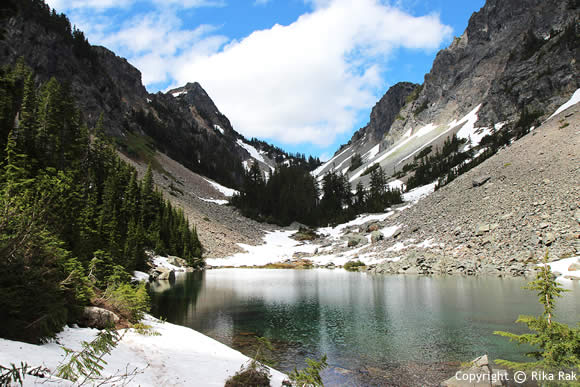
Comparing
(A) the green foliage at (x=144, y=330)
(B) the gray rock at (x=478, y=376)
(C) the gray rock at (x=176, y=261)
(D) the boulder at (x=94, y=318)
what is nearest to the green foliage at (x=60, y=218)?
(D) the boulder at (x=94, y=318)

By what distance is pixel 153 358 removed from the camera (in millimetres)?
7766

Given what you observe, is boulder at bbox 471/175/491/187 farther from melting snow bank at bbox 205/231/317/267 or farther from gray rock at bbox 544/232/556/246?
melting snow bank at bbox 205/231/317/267

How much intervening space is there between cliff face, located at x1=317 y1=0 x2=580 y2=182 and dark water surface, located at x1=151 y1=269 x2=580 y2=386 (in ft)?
289

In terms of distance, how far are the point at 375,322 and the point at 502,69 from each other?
150 meters

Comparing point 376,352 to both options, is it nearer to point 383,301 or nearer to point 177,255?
point 383,301

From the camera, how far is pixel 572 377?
5.91 meters

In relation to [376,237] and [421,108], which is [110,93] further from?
[421,108]

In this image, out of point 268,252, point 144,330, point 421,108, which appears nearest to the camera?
point 144,330

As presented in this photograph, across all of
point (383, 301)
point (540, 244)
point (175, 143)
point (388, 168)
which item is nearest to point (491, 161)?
point (540, 244)

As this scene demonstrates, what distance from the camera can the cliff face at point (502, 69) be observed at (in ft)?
303

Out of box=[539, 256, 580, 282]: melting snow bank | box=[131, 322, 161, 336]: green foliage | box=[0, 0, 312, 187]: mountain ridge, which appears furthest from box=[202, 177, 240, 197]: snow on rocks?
box=[131, 322, 161, 336]: green foliage

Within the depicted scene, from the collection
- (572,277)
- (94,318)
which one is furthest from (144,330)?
(572,277)

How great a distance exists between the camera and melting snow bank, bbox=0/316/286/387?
4872mm

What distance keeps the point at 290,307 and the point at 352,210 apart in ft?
253
